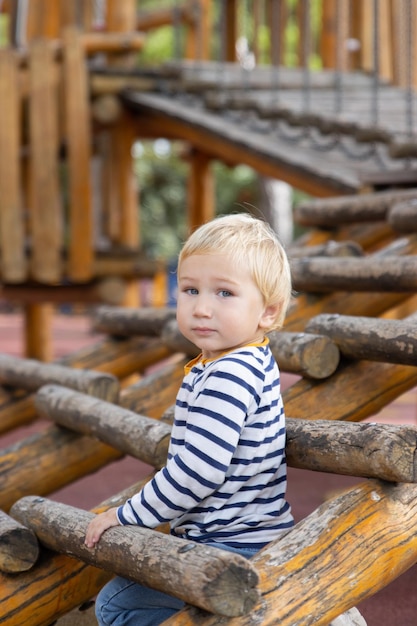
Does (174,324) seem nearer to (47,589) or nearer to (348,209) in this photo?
(348,209)

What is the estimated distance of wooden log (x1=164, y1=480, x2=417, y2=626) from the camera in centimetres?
172

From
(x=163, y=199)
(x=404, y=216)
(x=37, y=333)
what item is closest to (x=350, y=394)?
(x=404, y=216)

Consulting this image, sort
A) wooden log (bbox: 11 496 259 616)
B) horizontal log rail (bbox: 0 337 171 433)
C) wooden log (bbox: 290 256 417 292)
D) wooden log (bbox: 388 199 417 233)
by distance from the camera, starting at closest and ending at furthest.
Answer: wooden log (bbox: 11 496 259 616)
wooden log (bbox: 290 256 417 292)
wooden log (bbox: 388 199 417 233)
horizontal log rail (bbox: 0 337 171 433)

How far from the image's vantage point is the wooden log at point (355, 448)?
1844 mm

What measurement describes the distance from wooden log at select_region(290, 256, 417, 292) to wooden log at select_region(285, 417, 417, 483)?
83 centimetres

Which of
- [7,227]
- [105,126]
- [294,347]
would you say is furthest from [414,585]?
[105,126]

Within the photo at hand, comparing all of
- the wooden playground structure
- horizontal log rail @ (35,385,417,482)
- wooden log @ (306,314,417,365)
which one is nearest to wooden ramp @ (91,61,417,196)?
the wooden playground structure

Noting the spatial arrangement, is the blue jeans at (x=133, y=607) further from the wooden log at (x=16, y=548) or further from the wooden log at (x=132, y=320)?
the wooden log at (x=132, y=320)

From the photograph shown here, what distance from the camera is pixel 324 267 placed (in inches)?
123

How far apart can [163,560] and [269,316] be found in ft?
1.77

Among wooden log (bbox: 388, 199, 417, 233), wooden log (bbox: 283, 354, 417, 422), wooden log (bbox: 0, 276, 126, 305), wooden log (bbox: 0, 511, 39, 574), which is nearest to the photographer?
wooden log (bbox: 0, 511, 39, 574)

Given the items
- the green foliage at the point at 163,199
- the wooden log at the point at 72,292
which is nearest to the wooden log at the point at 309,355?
the wooden log at the point at 72,292

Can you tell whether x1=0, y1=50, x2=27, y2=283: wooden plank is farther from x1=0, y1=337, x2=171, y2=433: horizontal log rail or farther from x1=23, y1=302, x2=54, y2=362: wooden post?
x1=0, y1=337, x2=171, y2=433: horizontal log rail

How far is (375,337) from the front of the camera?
2.42 metres
